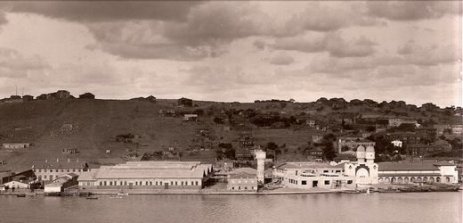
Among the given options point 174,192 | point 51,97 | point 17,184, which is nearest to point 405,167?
point 174,192

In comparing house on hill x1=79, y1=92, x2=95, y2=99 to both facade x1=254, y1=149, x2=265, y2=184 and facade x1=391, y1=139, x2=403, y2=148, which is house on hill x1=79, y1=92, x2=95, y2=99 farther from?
facade x1=254, y1=149, x2=265, y2=184

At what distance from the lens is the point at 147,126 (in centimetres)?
8150

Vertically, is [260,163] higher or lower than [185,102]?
lower

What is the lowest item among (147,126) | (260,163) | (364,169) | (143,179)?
(143,179)

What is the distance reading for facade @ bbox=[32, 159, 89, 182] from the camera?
5412cm

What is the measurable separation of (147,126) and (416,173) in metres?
37.1

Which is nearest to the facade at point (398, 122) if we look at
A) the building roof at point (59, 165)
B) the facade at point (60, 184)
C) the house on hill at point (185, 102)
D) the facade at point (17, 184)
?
the house on hill at point (185, 102)

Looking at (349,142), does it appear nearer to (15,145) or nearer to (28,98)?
(15,145)

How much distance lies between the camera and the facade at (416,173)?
171 feet

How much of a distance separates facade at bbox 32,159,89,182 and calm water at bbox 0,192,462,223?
32.4ft

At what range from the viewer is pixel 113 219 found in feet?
110

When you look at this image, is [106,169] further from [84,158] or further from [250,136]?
[250,136]

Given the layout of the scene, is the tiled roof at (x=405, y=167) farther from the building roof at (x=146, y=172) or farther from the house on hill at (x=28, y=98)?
the house on hill at (x=28, y=98)

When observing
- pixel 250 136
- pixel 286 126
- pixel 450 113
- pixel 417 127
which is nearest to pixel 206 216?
pixel 250 136
